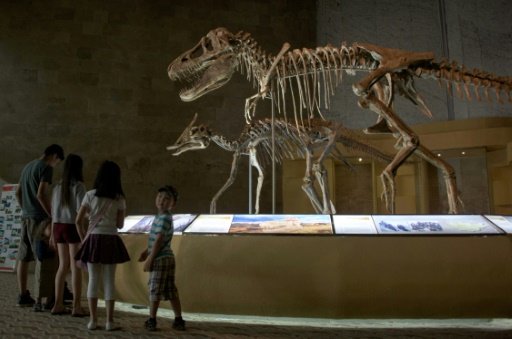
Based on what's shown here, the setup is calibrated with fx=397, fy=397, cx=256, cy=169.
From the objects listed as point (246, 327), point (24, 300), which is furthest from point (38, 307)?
point (246, 327)

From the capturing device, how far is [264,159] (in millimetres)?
6918

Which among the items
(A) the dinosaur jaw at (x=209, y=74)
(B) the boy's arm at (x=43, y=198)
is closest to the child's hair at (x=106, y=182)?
(B) the boy's arm at (x=43, y=198)

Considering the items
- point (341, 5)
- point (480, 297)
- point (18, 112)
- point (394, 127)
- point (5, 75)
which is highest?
point (341, 5)

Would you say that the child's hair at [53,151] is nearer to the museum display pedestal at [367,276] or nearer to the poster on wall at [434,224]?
the museum display pedestal at [367,276]

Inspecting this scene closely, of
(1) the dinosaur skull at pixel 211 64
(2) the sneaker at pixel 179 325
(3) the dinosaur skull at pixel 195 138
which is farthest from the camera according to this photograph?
(3) the dinosaur skull at pixel 195 138

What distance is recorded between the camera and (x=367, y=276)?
3.43m

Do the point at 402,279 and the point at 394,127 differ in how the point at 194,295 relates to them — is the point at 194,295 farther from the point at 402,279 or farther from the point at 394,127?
the point at 394,127

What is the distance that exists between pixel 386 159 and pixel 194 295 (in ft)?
15.1

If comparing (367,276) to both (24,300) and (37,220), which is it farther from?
(24,300)

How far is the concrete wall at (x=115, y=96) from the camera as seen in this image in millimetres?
9727

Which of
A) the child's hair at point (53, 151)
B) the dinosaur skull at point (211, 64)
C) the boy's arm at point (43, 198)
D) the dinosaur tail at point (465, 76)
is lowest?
the boy's arm at point (43, 198)

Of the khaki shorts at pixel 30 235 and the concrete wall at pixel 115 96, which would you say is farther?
the concrete wall at pixel 115 96

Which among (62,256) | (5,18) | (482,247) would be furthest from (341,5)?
(62,256)

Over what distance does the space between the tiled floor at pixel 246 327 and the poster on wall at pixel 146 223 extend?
0.82 metres
